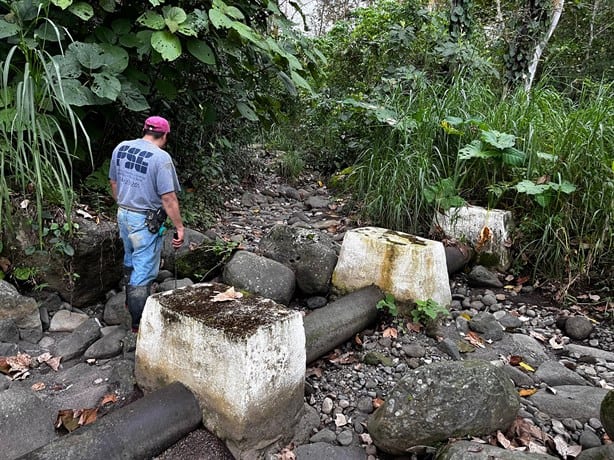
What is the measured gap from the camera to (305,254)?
11.3 feet

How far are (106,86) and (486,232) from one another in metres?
3.12

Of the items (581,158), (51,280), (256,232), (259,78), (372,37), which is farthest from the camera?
(372,37)

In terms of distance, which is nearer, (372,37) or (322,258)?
(322,258)

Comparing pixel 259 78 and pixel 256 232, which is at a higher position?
pixel 259 78

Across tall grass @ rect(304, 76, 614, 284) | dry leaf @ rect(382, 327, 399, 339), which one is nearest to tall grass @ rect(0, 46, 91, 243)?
dry leaf @ rect(382, 327, 399, 339)

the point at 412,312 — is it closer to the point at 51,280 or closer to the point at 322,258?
the point at 322,258

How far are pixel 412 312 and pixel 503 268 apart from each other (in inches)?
48.2

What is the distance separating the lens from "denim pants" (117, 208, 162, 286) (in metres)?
2.80

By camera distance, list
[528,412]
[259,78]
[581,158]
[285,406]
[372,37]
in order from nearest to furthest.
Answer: [285,406] < [528,412] < [581,158] < [259,78] < [372,37]

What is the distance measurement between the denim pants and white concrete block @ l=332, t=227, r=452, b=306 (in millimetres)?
1341

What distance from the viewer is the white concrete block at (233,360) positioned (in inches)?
72.3

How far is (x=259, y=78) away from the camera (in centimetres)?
428

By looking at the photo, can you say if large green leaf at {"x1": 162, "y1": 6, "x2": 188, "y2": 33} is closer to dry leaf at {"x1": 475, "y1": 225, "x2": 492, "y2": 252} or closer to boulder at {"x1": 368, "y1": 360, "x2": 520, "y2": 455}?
boulder at {"x1": 368, "y1": 360, "x2": 520, "y2": 455}

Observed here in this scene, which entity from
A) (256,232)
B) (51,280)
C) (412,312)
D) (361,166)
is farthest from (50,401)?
(361,166)
